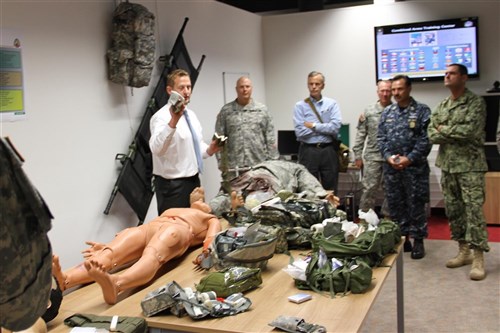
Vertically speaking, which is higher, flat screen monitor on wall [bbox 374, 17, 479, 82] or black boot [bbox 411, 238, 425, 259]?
flat screen monitor on wall [bbox 374, 17, 479, 82]

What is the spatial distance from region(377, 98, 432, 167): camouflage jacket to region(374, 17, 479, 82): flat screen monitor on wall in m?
2.02

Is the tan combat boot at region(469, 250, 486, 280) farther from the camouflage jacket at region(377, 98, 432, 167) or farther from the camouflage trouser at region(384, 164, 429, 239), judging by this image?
the camouflage jacket at region(377, 98, 432, 167)

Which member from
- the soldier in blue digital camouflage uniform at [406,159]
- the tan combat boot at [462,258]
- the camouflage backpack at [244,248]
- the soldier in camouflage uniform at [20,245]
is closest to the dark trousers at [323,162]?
the soldier in blue digital camouflage uniform at [406,159]

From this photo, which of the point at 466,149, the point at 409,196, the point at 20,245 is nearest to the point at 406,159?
the point at 409,196

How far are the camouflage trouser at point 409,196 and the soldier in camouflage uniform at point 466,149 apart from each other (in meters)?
0.34

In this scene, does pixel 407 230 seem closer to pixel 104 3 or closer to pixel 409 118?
pixel 409 118

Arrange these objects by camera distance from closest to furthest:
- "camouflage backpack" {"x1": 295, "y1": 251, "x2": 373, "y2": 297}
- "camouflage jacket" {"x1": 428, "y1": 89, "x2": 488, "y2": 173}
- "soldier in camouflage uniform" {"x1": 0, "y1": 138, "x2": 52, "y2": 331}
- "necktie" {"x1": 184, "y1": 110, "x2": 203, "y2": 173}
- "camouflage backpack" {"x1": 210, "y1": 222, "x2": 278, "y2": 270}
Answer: "soldier in camouflage uniform" {"x1": 0, "y1": 138, "x2": 52, "y2": 331} → "camouflage backpack" {"x1": 295, "y1": 251, "x2": 373, "y2": 297} → "camouflage backpack" {"x1": 210, "y1": 222, "x2": 278, "y2": 270} → "necktie" {"x1": 184, "y1": 110, "x2": 203, "y2": 173} → "camouflage jacket" {"x1": 428, "y1": 89, "x2": 488, "y2": 173}

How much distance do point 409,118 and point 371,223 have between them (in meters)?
1.87

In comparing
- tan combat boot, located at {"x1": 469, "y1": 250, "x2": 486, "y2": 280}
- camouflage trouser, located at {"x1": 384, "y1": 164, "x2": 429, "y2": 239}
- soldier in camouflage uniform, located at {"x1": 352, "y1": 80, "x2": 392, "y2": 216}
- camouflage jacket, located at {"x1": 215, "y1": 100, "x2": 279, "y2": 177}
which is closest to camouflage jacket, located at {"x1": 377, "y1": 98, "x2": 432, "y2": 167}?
camouflage trouser, located at {"x1": 384, "y1": 164, "x2": 429, "y2": 239}

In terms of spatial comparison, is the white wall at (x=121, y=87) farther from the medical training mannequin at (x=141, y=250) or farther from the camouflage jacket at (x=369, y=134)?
the medical training mannequin at (x=141, y=250)

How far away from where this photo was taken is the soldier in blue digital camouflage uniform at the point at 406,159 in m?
4.55

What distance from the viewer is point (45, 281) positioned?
1070mm

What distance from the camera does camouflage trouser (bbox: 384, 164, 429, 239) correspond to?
4.63 meters

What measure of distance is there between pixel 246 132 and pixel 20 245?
401cm
